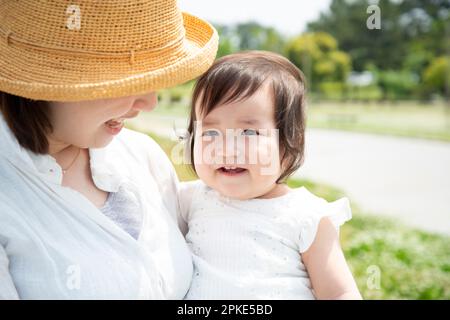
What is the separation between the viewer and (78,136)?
46.5 inches

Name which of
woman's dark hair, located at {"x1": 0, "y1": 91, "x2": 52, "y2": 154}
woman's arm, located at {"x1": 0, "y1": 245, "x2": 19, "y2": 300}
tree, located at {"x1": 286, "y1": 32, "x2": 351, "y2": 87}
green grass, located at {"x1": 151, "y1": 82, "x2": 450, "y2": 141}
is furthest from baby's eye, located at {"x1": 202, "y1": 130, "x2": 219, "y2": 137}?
tree, located at {"x1": 286, "y1": 32, "x2": 351, "y2": 87}

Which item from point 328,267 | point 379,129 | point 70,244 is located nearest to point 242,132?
point 328,267

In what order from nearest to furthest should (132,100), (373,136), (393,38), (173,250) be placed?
(132,100), (173,250), (373,136), (393,38)

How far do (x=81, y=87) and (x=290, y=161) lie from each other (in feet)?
2.04

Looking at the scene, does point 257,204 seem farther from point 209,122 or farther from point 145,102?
point 145,102

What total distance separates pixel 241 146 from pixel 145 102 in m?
0.27

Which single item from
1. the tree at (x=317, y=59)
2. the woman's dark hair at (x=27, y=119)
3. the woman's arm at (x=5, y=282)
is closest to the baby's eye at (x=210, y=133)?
the woman's dark hair at (x=27, y=119)

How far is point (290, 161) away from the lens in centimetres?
148

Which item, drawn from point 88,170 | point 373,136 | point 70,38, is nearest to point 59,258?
point 88,170

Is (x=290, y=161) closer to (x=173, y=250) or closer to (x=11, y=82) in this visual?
(x=173, y=250)

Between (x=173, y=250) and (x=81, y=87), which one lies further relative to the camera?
(x=173, y=250)

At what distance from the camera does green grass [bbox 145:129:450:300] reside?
2.85m

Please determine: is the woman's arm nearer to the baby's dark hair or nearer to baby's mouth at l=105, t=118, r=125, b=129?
baby's mouth at l=105, t=118, r=125, b=129

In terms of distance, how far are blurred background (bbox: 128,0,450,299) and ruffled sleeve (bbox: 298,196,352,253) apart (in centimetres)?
18
